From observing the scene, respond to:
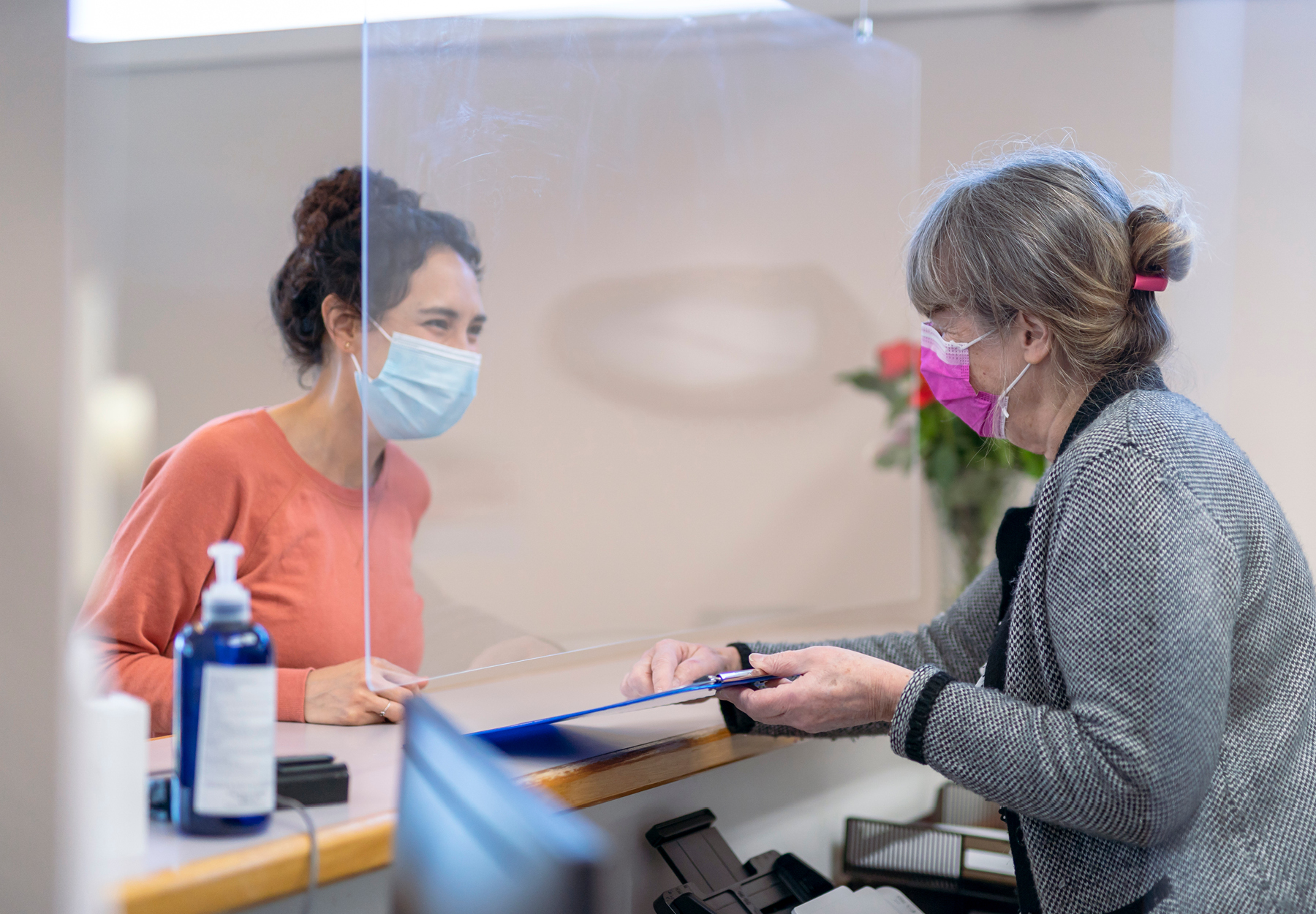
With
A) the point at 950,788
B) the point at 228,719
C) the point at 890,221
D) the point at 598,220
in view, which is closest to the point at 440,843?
the point at 228,719

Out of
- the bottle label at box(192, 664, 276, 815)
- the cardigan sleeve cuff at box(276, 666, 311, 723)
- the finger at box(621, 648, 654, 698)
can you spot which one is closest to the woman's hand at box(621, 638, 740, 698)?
the finger at box(621, 648, 654, 698)

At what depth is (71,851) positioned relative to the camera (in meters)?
0.80

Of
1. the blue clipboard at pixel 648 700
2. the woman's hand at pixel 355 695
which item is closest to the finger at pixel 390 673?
the woman's hand at pixel 355 695

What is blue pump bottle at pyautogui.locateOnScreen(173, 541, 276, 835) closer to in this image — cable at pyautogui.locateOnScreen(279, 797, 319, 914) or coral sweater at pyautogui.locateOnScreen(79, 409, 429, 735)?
cable at pyautogui.locateOnScreen(279, 797, 319, 914)

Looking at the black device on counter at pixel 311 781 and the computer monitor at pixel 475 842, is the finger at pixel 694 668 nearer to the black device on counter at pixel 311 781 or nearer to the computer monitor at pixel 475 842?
the black device on counter at pixel 311 781

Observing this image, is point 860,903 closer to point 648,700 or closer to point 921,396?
point 648,700

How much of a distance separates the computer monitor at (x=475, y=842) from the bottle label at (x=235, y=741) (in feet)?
0.55

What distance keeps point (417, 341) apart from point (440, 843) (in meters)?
0.78

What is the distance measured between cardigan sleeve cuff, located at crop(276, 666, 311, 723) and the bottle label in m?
0.41

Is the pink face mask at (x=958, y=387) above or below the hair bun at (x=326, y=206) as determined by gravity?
below

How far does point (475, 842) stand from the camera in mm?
526

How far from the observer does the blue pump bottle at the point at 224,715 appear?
2.49 feet

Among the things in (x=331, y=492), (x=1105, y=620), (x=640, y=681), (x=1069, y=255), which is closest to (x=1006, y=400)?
(x=1069, y=255)

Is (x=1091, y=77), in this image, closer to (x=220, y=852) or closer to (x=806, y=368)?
(x=806, y=368)
